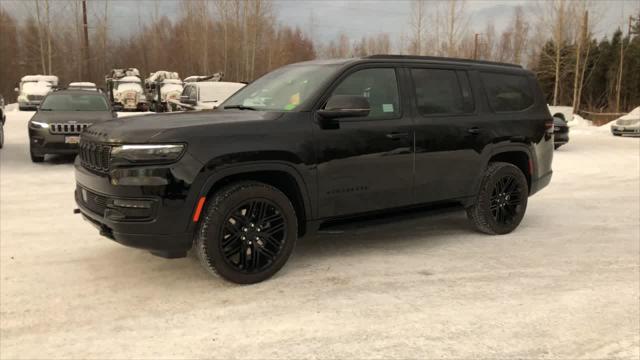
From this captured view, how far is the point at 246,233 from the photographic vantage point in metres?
4.12

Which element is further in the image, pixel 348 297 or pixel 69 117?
pixel 69 117

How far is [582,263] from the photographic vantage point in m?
4.93

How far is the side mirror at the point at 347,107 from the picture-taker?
13.8 feet

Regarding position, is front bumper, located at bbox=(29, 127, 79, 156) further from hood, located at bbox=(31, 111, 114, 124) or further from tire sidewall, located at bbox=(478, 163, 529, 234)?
tire sidewall, located at bbox=(478, 163, 529, 234)

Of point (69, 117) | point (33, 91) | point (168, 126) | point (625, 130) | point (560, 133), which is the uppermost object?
point (33, 91)

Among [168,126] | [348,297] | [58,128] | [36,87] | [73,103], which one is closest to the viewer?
[168,126]

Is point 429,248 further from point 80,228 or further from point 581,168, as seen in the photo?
point 581,168

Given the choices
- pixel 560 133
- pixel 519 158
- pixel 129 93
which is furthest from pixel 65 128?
pixel 129 93

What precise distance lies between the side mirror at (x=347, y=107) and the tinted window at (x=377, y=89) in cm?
39

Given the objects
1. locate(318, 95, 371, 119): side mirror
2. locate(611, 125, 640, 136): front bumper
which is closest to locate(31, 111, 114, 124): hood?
locate(318, 95, 371, 119): side mirror

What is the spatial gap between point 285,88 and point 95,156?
5.84ft

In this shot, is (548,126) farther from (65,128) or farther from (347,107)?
(65,128)

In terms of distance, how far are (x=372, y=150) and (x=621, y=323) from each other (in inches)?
89.2

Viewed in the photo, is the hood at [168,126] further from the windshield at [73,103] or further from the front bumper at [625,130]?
the front bumper at [625,130]
